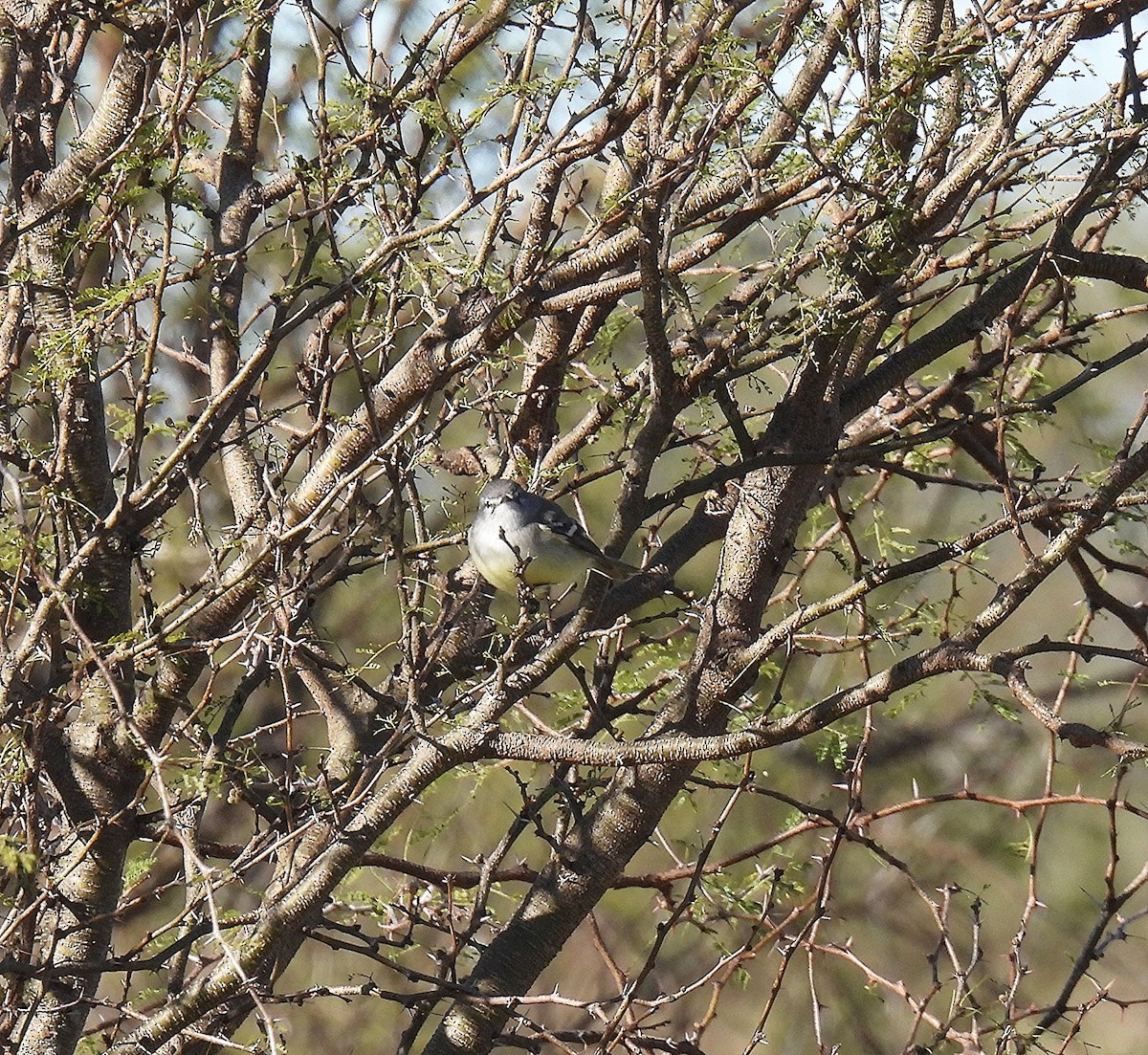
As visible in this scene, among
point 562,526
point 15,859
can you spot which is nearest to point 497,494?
point 562,526

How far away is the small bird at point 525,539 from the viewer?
3.88 m

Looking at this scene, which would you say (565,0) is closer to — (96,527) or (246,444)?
(246,444)

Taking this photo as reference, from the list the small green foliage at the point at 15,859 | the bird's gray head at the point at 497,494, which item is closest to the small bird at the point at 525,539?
the bird's gray head at the point at 497,494

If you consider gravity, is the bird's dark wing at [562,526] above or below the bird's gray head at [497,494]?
above

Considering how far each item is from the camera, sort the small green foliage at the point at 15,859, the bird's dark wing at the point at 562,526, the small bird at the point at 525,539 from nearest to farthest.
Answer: the small green foliage at the point at 15,859, the small bird at the point at 525,539, the bird's dark wing at the point at 562,526

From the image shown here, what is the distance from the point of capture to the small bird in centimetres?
388

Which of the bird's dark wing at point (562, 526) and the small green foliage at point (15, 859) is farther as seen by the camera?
the bird's dark wing at point (562, 526)

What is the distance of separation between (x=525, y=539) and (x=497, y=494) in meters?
0.22

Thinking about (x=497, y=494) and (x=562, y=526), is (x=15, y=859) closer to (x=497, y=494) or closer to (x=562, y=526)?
(x=497, y=494)

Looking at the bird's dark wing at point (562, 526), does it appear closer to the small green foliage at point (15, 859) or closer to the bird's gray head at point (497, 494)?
the bird's gray head at point (497, 494)

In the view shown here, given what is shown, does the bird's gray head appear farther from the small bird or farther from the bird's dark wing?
the bird's dark wing

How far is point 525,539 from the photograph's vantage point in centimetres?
407

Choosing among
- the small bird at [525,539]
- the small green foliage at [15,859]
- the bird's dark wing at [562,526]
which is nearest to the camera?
the small green foliage at [15,859]

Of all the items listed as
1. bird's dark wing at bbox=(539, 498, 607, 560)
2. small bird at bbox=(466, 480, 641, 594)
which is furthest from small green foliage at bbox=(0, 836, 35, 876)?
bird's dark wing at bbox=(539, 498, 607, 560)
